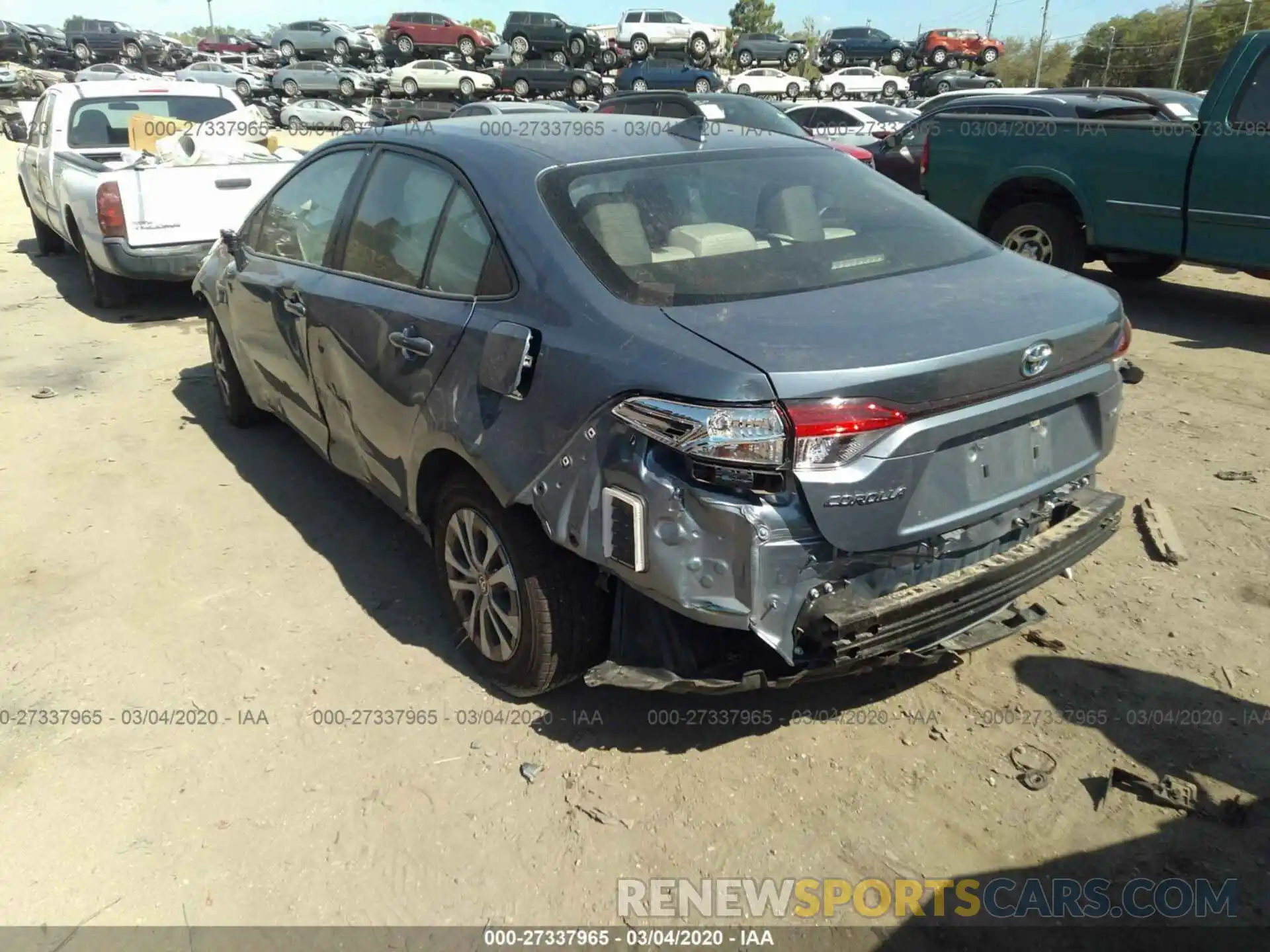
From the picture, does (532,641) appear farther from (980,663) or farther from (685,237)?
(980,663)

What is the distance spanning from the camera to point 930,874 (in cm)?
261

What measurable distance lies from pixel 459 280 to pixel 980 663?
2213 mm

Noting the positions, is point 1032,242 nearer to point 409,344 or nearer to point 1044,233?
point 1044,233

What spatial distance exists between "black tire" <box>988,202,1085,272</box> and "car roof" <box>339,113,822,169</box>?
4686 millimetres

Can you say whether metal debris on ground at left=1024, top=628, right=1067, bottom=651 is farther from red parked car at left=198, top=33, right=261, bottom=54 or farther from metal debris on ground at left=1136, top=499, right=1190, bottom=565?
red parked car at left=198, top=33, right=261, bottom=54

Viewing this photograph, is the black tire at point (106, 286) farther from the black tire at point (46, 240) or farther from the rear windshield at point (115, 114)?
the black tire at point (46, 240)

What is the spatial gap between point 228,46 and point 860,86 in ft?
102

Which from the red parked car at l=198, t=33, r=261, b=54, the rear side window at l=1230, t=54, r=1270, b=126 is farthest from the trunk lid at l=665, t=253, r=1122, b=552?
the red parked car at l=198, t=33, r=261, b=54

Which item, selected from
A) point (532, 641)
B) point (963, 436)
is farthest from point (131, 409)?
point (963, 436)

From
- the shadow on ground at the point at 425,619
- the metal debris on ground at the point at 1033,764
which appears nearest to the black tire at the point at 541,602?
the shadow on ground at the point at 425,619

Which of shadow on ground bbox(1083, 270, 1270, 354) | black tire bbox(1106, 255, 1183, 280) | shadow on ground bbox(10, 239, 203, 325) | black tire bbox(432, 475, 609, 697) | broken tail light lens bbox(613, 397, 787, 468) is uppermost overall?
broken tail light lens bbox(613, 397, 787, 468)

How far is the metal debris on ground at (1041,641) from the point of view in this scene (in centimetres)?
356

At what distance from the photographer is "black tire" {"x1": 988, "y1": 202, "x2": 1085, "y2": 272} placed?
→ 7.91m

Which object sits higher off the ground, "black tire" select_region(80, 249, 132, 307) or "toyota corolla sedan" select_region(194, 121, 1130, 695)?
"toyota corolla sedan" select_region(194, 121, 1130, 695)
